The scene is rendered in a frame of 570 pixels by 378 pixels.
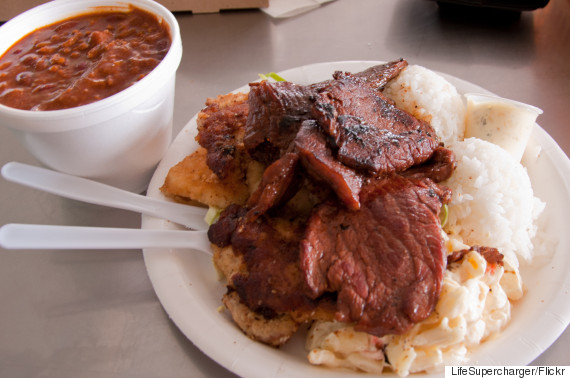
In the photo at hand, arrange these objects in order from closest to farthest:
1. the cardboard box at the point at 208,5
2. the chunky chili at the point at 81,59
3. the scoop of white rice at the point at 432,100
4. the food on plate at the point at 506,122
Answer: the chunky chili at the point at 81,59
the food on plate at the point at 506,122
the scoop of white rice at the point at 432,100
the cardboard box at the point at 208,5

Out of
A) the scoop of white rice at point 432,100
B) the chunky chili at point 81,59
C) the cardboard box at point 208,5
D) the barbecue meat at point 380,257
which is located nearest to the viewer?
the barbecue meat at point 380,257

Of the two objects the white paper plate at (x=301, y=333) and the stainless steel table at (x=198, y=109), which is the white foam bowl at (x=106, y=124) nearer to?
the white paper plate at (x=301, y=333)

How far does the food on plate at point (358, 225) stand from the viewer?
4.56 ft

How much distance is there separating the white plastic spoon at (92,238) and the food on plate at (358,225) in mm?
142

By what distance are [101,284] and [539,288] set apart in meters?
1.82

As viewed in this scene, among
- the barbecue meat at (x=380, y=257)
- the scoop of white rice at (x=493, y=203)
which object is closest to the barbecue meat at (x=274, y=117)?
the barbecue meat at (x=380, y=257)

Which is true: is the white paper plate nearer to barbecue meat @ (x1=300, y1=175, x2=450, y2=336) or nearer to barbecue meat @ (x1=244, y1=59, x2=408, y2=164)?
barbecue meat @ (x1=300, y1=175, x2=450, y2=336)

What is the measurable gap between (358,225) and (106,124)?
1114 millimetres

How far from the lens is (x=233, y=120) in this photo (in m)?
2.12

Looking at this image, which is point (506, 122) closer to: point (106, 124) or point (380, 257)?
point (380, 257)

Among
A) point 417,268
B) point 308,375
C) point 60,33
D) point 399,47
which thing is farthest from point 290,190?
point 399,47

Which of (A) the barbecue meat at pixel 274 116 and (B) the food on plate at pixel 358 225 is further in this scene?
(A) the barbecue meat at pixel 274 116

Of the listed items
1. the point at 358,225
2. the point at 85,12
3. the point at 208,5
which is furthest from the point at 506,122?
the point at 208,5

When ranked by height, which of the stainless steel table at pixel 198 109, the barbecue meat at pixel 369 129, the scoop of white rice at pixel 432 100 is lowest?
the stainless steel table at pixel 198 109
